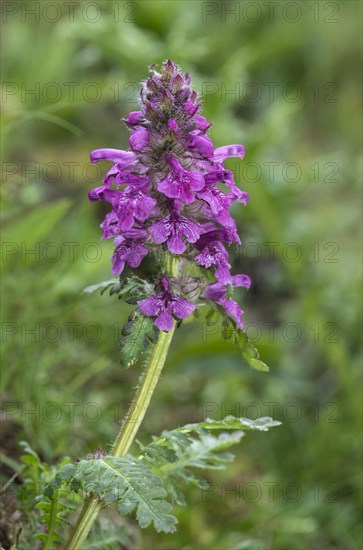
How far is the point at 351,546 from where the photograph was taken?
285 cm

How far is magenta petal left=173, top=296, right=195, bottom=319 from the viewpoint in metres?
1.54

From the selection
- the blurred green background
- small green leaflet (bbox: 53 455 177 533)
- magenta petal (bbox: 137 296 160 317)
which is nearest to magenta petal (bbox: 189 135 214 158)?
magenta petal (bbox: 137 296 160 317)

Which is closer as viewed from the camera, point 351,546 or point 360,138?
point 351,546

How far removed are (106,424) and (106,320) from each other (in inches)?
34.3

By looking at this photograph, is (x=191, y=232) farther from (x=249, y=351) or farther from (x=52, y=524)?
(x=52, y=524)

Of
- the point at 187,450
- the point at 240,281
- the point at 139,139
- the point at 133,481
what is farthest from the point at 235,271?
the point at 133,481

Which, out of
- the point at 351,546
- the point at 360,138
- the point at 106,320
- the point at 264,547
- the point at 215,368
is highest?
the point at 360,138

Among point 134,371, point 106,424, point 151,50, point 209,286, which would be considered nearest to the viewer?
point 209,286

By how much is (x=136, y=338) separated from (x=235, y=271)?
2916 mm

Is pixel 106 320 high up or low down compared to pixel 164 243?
down

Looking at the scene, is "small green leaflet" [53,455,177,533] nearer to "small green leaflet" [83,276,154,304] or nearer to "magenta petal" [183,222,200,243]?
"small green leaflet" [83,276,154,304]

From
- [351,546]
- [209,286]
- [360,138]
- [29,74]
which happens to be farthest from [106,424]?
[360,138]

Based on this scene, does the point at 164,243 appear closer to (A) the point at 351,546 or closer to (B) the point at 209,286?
(B) the point at 209,286

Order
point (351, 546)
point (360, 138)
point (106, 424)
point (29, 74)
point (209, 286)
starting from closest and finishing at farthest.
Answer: point (209, 286) → point (106, 424) → point (351, 546) → point (29, 74) → point (360, 138)
